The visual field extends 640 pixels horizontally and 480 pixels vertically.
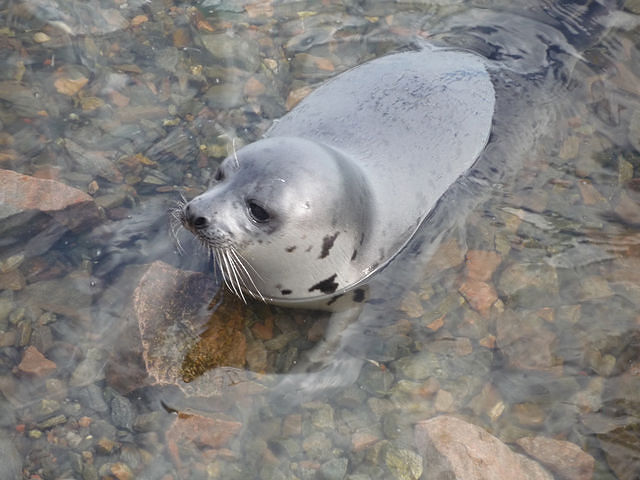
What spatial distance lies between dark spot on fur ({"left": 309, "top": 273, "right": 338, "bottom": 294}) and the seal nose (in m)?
0.77

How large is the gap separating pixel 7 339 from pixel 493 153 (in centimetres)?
301

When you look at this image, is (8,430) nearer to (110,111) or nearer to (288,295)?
(288,295)

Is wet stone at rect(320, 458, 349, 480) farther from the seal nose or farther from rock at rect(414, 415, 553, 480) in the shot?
the seal nose

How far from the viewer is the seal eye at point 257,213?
371cm

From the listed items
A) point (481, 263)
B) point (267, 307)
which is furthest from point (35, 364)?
point (481, 263)

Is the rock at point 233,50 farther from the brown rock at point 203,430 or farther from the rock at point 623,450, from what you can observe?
the rock at point 623,450

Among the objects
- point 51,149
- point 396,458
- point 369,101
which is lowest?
point 396,458

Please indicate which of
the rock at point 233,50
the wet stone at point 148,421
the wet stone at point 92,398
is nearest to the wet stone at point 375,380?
the wet stone at point 148,421

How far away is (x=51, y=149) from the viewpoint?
482cm

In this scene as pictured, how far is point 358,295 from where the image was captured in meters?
4.37

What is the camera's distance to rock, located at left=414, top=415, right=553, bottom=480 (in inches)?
144

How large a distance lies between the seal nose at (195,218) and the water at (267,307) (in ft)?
1.92

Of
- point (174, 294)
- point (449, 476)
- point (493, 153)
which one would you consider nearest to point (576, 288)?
point (493, 153)

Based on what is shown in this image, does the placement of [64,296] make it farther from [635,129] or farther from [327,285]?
[635,129]
